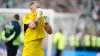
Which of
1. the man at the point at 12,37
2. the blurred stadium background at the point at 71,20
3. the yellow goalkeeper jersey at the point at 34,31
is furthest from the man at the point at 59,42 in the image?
the yellow goalkeeper jersey at the point at 34,31

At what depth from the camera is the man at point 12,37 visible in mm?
10430

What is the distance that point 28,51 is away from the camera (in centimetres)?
652

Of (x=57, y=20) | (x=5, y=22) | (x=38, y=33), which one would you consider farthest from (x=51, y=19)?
(x=38, y=33)

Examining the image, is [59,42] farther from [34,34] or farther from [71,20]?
[34,34]

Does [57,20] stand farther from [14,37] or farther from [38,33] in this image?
[38,33]

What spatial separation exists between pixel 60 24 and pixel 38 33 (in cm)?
516

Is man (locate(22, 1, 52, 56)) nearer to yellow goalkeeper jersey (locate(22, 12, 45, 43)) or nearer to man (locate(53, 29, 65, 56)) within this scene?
yellow goalkeeper jersey (locate(22, 12, 45, 43))

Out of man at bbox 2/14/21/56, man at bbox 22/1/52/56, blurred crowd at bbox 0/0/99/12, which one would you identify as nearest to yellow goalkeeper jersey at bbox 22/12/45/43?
man at bbox 22/1/52/56

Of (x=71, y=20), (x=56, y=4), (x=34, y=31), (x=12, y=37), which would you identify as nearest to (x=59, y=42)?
(x=71, y=20)

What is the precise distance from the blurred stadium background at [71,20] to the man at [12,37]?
0.66 metres

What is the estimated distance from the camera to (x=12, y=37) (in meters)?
10.4

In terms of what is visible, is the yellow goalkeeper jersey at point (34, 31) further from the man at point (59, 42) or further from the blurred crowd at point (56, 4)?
the blurred crowd at point (56, 4)

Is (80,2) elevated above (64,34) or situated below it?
above

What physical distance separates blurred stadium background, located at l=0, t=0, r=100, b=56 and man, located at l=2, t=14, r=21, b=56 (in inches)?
26.0
